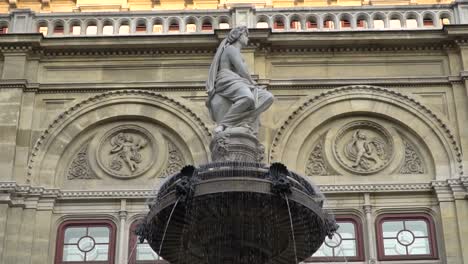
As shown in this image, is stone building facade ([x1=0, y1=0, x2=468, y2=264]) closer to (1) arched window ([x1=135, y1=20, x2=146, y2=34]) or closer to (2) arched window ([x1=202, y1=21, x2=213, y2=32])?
(1) arched window ([x1=135, y1=20, x2=146, y2=34])

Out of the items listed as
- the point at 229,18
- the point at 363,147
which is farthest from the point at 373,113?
the point at 229,18

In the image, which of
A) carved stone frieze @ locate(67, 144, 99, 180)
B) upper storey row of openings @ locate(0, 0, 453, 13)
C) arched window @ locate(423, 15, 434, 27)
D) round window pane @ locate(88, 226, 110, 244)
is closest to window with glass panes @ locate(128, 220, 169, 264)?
round window pane @ locate(88, 226, 110, 244)

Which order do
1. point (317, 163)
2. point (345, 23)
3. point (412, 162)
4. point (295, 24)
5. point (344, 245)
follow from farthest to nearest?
point (295, 24) < point (345, 23) < point (317, 163) < point (412, 162) < point (344, 245)

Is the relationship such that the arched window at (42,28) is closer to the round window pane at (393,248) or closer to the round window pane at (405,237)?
the round window pane at (393,248)

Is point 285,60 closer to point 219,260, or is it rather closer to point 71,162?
point 71,162

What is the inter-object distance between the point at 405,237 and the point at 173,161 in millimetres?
5394

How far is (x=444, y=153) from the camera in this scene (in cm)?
2084

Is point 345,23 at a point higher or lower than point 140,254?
higher

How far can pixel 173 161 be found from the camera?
21203 mm

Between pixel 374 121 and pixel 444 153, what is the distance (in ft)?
5.78

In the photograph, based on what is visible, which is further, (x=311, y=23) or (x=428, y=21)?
(x=311, y=23)

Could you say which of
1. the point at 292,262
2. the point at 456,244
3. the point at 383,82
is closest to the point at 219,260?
the point at 292,262

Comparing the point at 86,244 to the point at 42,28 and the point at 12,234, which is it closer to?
the point at 12,234

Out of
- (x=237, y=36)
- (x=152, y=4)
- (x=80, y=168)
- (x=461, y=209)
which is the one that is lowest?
(x=461, y=209)
